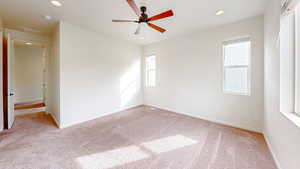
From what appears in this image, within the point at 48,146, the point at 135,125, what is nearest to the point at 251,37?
the point at 135,125

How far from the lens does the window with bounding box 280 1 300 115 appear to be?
1.44 m

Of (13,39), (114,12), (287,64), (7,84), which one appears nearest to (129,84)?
(114,12)

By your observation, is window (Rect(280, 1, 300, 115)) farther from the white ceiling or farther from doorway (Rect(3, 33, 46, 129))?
doorway (Rect(3, 33, 46, 129))

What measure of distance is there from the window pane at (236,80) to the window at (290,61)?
1.47 m

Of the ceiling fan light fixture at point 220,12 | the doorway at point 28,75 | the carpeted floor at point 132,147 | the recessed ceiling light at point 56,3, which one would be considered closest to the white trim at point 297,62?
the carpeted floor at point 132,147

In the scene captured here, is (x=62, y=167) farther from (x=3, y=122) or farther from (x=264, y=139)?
(x=264, y=139)

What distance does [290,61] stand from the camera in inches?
60.1

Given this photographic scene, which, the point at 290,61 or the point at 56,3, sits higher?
the point at 56,3

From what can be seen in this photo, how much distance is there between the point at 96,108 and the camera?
3.75m

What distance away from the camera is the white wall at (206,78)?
108 inches

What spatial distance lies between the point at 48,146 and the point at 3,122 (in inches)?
76.3

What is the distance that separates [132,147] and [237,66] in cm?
329

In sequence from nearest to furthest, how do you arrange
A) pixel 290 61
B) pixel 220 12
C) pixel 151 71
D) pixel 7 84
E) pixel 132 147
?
pixel 290 61 < pixel 132 147 < pixel 220 12 < pixel 7 84 < pixel 151 71

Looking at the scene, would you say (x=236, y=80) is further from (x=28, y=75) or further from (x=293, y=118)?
(x=28, y=75)
